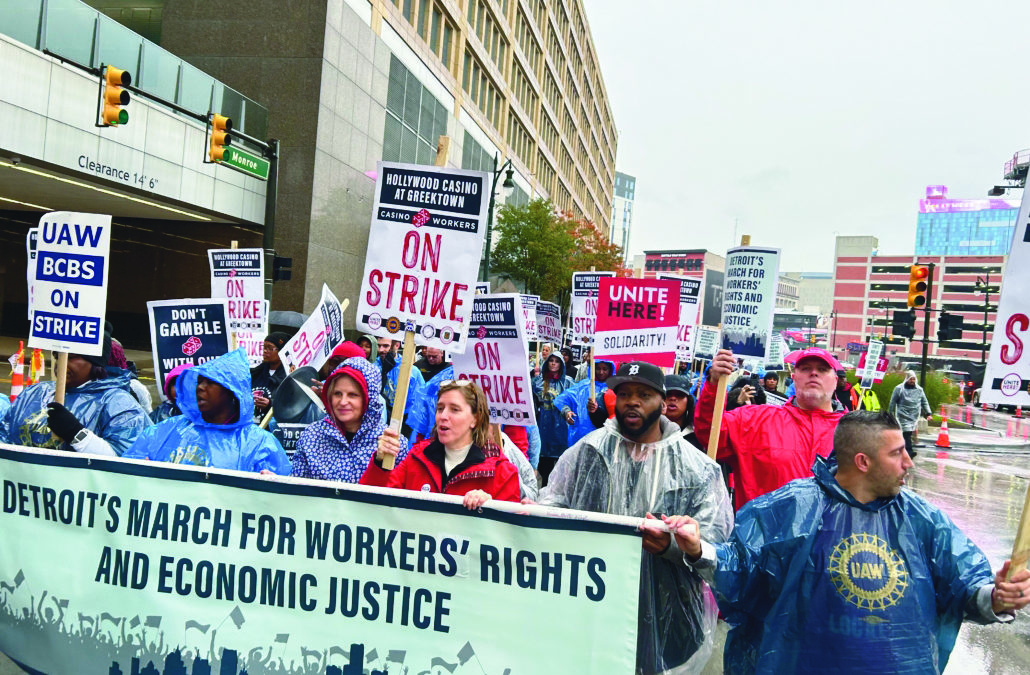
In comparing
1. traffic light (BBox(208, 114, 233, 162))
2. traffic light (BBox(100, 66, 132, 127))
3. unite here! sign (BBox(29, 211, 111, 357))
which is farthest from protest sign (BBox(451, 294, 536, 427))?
traffic light (BBox(208, 114, 233, 162))

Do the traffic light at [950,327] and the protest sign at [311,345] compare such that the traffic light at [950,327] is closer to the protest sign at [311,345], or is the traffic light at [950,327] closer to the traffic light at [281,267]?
the traffic light at [281,267]

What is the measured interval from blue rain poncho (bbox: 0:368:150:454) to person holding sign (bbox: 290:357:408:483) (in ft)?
3.52

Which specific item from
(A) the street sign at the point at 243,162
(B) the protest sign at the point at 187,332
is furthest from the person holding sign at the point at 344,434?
(A) the street sign at the point at 243,162

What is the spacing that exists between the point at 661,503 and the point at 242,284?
244 inches

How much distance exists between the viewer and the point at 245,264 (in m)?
8.64

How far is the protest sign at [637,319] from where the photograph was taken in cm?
687

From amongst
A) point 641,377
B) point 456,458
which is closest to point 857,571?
point 641,377

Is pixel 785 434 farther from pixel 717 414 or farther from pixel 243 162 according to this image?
pixel 243 162

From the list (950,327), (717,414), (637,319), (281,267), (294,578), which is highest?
(950,327)

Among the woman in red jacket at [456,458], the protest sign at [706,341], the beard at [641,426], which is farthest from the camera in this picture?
the protest sign at [706,341]

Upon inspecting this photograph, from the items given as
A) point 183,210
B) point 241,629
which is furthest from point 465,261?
point 183,210

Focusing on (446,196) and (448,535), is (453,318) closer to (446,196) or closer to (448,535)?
(446,196)

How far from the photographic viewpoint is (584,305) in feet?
40.0

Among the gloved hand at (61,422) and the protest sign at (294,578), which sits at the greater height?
the gloved hand at (61,422)
